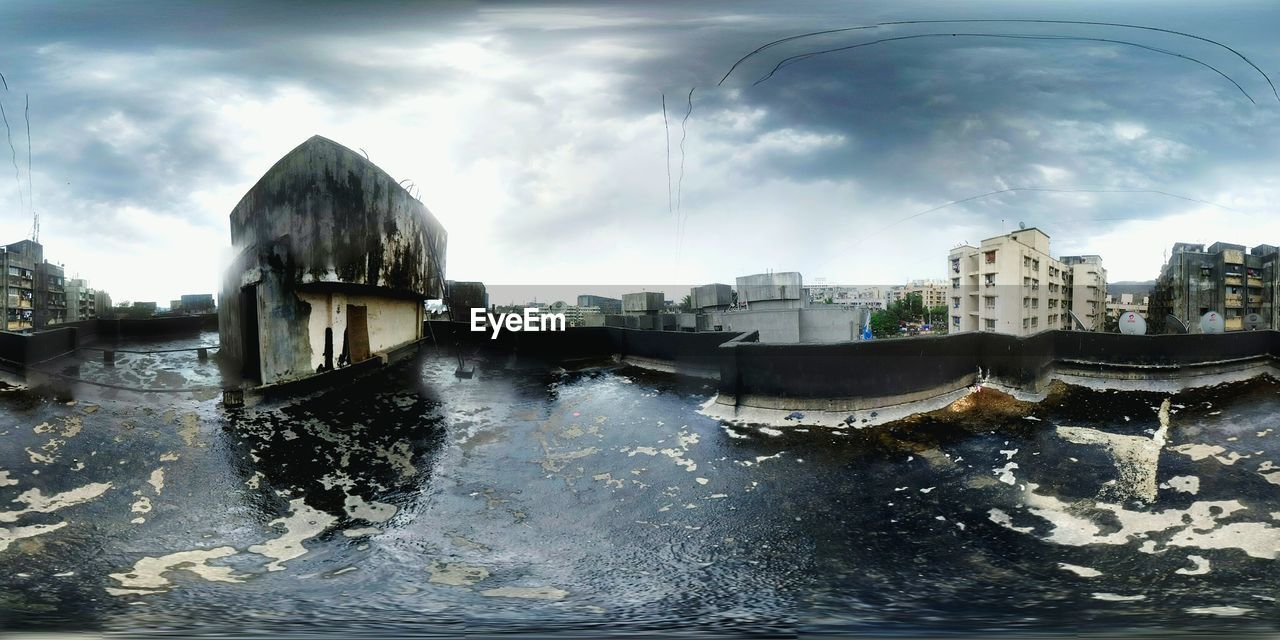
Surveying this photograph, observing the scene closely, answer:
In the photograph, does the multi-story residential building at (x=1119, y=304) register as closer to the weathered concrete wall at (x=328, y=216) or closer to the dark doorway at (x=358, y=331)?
the weathered concrete wall at (x=328, y=216)

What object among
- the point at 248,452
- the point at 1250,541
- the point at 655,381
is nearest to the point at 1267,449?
the point at 1250,541

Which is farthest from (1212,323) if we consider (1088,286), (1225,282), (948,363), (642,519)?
(1088,286)

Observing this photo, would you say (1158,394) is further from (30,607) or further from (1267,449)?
(30,607)

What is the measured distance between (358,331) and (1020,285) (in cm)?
1302

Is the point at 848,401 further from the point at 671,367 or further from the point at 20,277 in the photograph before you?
the point at 20,277

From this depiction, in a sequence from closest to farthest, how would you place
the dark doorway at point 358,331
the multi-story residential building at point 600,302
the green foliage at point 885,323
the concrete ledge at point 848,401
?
the concrete ledge at point 848,401 < the dark doorway at point 358,331 < the multi-story residential building at point 600,302 < the green foliage at point 885,323

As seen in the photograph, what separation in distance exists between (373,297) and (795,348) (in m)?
6.50

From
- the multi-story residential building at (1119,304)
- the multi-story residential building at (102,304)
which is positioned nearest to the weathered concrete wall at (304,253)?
the multi-story residential building at (102,304)

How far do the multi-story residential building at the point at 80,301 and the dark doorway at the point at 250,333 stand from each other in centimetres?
109

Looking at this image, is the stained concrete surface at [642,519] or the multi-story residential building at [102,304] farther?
the multi-story residential building at [102,304]

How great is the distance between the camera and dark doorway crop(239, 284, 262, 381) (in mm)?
4988

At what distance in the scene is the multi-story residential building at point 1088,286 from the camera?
1436cm

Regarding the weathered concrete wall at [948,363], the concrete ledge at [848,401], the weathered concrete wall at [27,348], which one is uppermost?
the weathered concrete wall at [27,348]

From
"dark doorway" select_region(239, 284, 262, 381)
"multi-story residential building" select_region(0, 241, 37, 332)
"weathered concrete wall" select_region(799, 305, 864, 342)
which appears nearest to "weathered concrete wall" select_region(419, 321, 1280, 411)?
"weathered concrete wall" select_region(799, 305, 864, 342)
